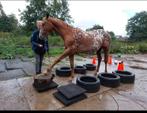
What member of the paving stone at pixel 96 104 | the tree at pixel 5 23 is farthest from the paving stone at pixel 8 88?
the tree at pixel 5 23

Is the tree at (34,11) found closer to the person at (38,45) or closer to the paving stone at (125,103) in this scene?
the person at (38,45)

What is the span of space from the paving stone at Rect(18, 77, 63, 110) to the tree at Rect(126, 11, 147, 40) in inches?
1399

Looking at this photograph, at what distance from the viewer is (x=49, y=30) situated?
12.8ft

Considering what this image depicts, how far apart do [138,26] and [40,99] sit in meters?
39.2

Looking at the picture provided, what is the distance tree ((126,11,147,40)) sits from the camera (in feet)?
115

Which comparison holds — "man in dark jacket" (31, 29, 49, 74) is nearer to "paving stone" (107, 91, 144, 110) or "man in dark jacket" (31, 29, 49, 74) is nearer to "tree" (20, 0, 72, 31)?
"paving stone" (107, 91, 144, 110)

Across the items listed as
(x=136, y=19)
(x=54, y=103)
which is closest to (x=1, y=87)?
(x=54, y=103)

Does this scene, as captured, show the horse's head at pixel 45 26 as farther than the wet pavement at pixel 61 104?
Yes

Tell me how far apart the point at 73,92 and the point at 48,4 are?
24718 millimetres

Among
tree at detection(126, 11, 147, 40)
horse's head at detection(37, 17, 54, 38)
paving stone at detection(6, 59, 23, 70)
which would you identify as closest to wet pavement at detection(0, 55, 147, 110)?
horse's head at detection(37, 17, 54, 38)

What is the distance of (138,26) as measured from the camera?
3747 centimetres

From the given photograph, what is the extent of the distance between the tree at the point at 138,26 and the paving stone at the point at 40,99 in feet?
117

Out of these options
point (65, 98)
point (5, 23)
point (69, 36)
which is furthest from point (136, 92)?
point (5, 23)

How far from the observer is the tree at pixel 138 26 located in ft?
115
